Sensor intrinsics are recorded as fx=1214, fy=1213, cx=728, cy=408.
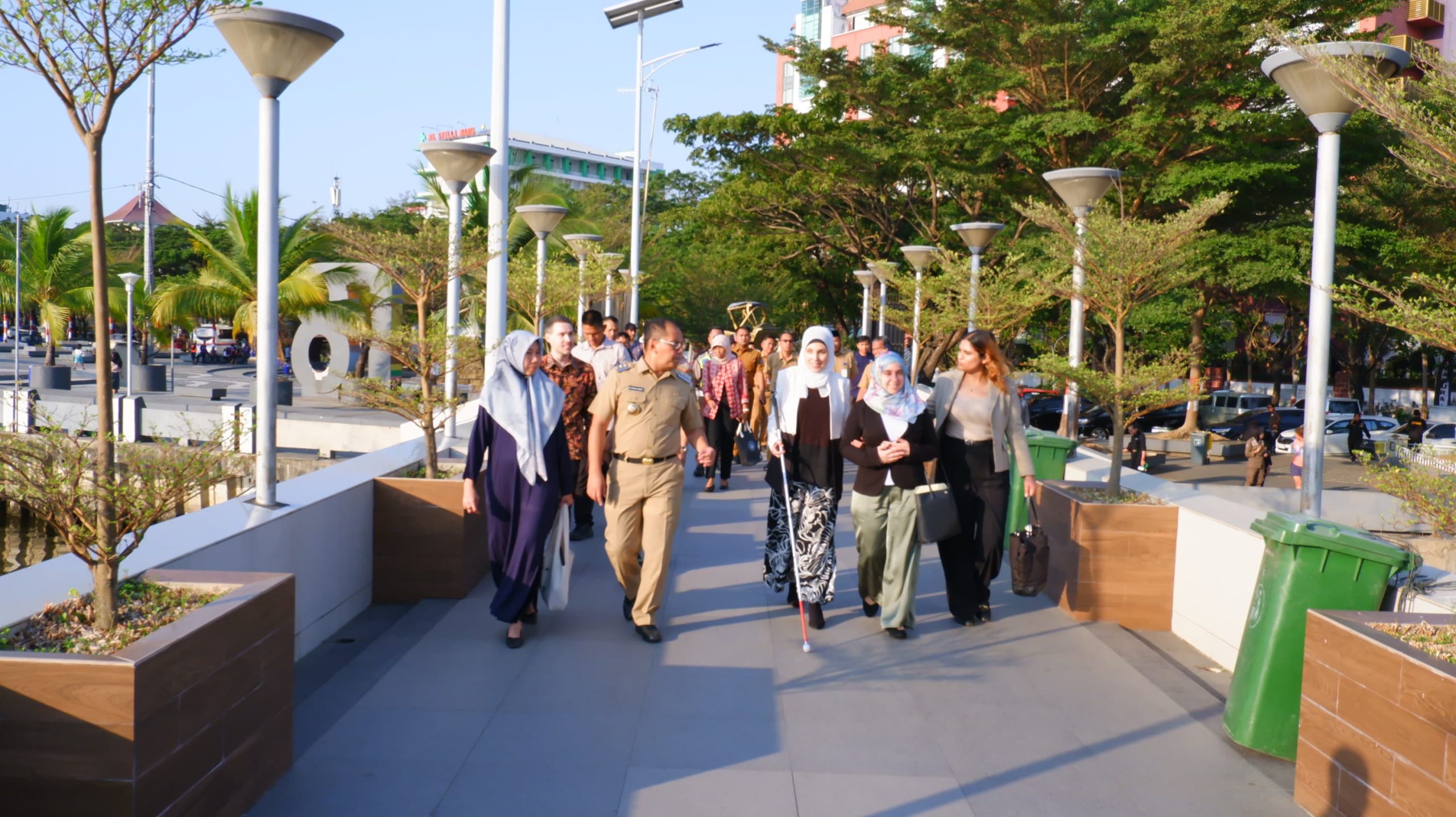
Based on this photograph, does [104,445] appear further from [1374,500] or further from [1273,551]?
[1374,500]

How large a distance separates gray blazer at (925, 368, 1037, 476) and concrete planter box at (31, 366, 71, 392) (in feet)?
107

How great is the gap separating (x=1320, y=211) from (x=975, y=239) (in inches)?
382

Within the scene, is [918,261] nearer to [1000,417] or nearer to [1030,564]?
[1000,417]

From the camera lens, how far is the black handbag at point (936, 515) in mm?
6672

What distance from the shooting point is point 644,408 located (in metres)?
6.59

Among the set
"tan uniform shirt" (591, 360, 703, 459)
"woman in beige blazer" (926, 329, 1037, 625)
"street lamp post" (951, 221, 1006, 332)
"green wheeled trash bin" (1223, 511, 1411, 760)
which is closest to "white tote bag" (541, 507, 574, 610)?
"tan uniform shirt" (591, 360, 703, 459)

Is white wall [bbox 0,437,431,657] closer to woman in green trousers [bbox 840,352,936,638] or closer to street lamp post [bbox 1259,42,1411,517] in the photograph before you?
woman in green trousers [bbox 840,352,936,638]

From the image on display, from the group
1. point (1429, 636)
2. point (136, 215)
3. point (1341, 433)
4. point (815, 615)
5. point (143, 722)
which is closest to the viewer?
point (143, 722)

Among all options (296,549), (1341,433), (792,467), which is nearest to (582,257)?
(792,467)

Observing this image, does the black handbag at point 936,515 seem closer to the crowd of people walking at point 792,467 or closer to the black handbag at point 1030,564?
the crowd of people walking at point 792,467

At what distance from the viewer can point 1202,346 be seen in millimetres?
30172

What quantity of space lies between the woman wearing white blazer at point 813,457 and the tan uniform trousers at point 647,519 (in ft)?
2.55

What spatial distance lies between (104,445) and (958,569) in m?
4.75

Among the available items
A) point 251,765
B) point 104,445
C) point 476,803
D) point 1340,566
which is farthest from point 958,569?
point 104,445
